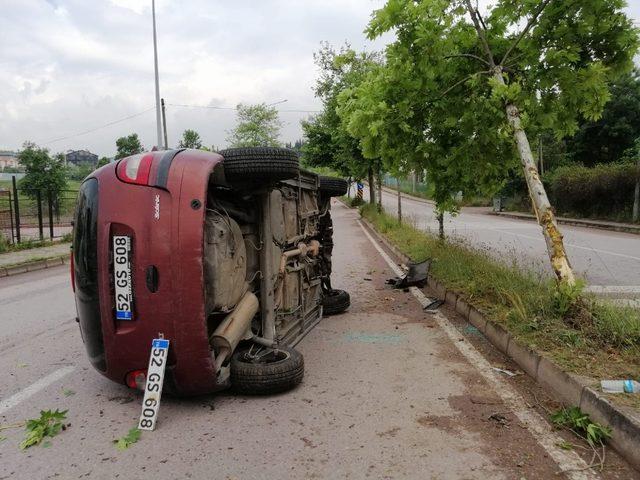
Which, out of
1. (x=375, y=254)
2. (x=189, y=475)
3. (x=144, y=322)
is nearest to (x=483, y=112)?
(x=144, y=322)

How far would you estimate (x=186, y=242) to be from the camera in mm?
3367

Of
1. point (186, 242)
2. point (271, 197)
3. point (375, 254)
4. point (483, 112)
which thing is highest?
point (483, 112)

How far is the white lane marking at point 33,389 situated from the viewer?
3.92 meters

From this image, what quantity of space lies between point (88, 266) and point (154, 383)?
920mm

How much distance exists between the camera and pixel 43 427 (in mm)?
3432

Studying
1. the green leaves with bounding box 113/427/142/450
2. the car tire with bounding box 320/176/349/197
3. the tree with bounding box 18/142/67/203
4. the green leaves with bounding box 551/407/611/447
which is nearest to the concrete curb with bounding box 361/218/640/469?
the green leaves with bounding box 551/407/611/447

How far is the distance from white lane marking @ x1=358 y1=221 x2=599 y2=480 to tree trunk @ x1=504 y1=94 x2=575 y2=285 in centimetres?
114

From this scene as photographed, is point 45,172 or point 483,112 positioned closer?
point 483,112

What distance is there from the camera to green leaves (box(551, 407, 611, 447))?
Answer: 3.09 m

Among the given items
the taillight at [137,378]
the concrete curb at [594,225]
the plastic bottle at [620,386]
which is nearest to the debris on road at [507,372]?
the plastic bottle at [620,386]

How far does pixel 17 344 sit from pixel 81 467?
3.29 m

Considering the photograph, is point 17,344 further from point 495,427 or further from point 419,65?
point 419,65

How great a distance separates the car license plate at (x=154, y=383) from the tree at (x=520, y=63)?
3661 mm

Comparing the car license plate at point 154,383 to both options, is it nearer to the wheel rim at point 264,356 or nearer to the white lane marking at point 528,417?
the wheel rim at point 264,356
